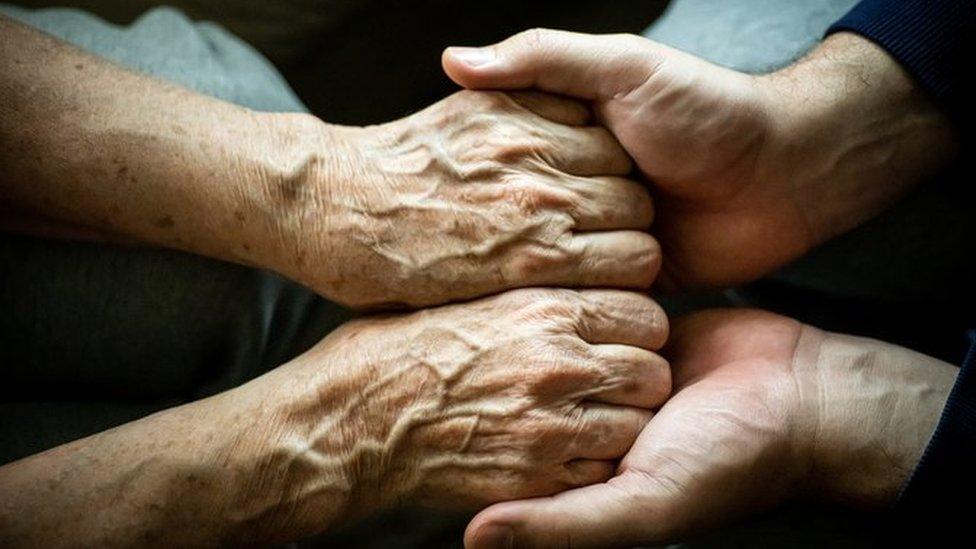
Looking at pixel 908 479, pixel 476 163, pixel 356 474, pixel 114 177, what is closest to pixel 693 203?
pixel 476 163

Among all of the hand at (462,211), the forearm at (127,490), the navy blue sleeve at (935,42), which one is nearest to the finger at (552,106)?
the hand at (462,211)

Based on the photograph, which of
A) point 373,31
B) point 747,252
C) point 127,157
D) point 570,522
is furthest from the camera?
point 373,31

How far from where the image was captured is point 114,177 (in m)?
0.92

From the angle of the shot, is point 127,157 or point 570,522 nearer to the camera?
point 570,522

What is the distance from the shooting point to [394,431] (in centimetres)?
90

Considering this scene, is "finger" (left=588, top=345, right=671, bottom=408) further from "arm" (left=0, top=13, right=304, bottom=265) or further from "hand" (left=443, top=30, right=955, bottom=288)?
"arm" (left=0, top=13, right=304, bottom=265)

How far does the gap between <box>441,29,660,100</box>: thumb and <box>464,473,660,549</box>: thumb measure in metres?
0.44

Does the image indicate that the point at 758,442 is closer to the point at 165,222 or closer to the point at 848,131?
the point at 848,131

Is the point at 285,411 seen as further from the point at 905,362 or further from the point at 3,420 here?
the point at 905,362

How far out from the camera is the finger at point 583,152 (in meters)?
0.97

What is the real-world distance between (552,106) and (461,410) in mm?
358

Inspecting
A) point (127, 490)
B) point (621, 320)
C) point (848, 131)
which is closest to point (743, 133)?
point (848, 131)

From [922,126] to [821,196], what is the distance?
15 centimetres

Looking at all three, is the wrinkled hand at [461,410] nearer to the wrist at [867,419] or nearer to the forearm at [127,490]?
the forearm at [127,490]
